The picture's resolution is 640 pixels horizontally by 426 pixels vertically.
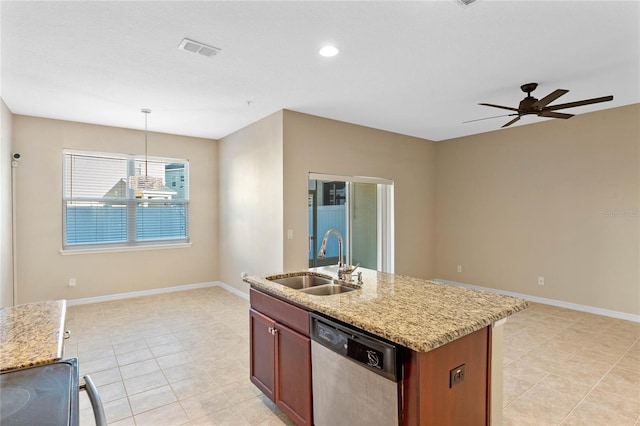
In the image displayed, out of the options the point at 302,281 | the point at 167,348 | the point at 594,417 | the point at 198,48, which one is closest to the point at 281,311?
the point at 302,281

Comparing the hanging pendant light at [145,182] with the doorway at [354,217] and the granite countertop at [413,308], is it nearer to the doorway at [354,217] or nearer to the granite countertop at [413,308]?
the doorway at [354,217]

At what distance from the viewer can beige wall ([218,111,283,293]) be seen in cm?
455

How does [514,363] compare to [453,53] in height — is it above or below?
below

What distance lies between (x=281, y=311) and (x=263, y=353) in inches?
17.7

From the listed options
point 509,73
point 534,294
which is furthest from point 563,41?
point 534,294

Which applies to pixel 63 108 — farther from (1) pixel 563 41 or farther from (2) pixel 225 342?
(1) pixel 563 41

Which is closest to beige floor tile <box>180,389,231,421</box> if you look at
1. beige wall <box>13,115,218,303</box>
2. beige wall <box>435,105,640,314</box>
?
beige wall <box>13,115,218,303</box>

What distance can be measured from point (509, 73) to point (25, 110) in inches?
225

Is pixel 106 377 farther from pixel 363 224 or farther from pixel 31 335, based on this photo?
pixel 363 224

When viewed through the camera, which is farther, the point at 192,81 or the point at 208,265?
the point at 208,265

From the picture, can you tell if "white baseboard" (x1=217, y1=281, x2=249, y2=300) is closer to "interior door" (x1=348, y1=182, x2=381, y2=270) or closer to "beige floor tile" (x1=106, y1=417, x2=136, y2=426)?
"interior door" (x1=348, y1=182, x2=381, y2=270)

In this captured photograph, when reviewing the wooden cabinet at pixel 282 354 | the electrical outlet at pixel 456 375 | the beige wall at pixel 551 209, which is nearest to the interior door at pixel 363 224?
the beige wall at pixel 551 209

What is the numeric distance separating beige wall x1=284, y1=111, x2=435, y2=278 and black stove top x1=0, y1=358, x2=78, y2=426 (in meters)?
3.32

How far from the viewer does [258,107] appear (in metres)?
4.32
